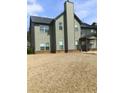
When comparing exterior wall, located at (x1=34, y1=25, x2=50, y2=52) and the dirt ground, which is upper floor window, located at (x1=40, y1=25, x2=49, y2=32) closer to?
exterior wall, located at (x1=34, y1=25, x2=50, y2=52)

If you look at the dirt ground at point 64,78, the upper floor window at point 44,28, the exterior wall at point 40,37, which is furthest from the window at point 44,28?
the dirt ground at point 64,78

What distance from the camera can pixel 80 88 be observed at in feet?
4.72

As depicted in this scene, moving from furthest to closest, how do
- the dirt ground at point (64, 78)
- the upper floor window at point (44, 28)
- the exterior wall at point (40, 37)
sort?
1. the upper floor window at point (44, 28)
2. the exterior wall at point (40, 37)
3. the dirt ground at point (64, 78)

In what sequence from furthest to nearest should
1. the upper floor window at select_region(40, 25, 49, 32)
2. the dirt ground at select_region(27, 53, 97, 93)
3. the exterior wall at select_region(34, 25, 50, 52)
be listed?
1. the upper floor window at select_region(40, 25, 49, 32)
2. the exterior wall at select_region(34, 25, 50, 52)
3. the dirt ground at select_region(27, 53, 97, 93)

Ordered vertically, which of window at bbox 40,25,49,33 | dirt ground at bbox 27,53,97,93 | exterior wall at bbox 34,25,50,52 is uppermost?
window at bbox 40,25,49,33

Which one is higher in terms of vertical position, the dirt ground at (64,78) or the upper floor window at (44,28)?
the upper floor window at (44,28)

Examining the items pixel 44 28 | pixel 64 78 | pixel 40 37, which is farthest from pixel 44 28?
pixel 64 78

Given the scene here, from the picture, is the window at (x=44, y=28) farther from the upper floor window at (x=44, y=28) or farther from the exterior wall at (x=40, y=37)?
the exterior wall at (x=40, y=37)

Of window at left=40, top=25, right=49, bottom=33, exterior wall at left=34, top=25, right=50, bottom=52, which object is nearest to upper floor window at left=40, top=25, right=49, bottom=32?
window at left=40, top=25, right=49, bottom=33

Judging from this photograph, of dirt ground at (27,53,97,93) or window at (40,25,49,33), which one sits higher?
window at (40,25,49,33)
